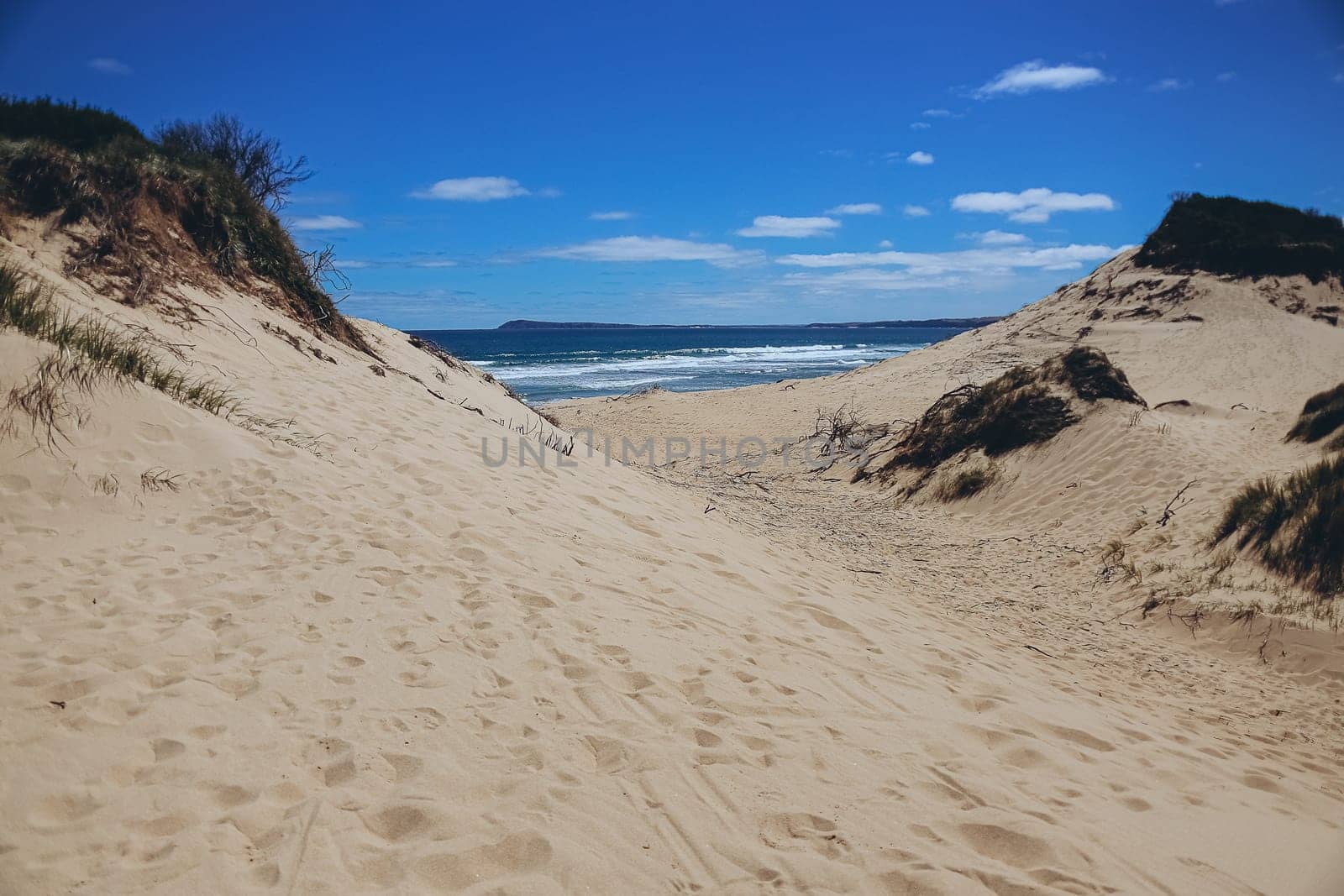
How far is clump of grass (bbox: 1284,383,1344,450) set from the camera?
841cm

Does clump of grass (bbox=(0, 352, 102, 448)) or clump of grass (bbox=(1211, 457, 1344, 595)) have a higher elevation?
clump of grass (bbox=(0, 352, 102, 448))

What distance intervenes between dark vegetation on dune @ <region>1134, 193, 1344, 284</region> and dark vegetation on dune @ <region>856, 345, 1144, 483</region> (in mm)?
16384

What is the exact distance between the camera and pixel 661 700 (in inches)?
140

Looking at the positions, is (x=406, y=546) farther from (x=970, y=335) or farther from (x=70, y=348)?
(x=970, y=335)

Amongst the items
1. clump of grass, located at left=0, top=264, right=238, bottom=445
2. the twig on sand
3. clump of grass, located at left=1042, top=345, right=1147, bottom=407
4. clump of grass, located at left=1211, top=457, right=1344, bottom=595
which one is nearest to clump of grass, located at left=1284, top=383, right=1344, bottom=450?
clump of grass, located at left=1211, top=457, right=1344, bottom=595

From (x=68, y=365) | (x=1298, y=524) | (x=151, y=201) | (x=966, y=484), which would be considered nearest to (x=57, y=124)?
(x=151, y=201)

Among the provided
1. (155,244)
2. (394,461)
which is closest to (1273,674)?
(394,461)

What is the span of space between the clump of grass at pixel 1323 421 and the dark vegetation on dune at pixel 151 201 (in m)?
12.5

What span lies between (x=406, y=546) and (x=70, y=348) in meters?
2.76

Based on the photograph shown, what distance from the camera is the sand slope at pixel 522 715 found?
251 cm

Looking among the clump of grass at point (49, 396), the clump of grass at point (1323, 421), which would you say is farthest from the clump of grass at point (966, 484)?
the clump of grass at point (49, 396)

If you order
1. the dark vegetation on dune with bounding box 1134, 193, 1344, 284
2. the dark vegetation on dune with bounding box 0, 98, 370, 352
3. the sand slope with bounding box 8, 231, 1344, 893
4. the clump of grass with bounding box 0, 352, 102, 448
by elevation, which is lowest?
the sand slope with bounding box 8, 231, 1344, 893

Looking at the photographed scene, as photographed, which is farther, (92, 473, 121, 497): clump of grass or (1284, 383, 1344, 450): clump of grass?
(1284, 383, 1344, 450): clump of grass

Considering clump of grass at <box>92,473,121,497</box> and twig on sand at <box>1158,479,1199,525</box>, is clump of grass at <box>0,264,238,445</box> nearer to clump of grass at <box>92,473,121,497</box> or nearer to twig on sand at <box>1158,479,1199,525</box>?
clump of grass at <box>92,473,121,497</box>
